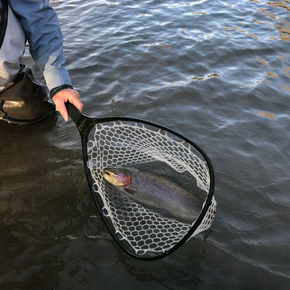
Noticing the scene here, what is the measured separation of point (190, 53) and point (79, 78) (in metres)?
2.04

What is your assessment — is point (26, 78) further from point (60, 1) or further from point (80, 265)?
point (60, 1)

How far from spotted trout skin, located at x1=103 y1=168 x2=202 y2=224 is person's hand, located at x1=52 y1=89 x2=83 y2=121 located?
2.12 feet

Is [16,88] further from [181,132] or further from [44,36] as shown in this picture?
[181,132]

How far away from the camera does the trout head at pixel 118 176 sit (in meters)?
2.83

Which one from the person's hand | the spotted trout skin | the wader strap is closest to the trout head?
the spotted trout skin

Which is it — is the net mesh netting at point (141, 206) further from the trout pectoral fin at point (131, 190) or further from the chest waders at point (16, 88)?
the chest waders at point (16, 88)

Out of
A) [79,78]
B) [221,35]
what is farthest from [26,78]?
[221,35]

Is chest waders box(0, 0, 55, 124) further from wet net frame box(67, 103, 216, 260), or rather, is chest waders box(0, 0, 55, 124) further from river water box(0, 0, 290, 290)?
wet net frame box(67, 103, 216, 260)

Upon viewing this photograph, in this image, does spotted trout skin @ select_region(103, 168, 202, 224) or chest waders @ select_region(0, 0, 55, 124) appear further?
chest waders @ select_region(0, 0, 55, 124)

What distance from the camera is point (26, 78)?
3.60 metres

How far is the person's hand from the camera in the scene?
2611mm

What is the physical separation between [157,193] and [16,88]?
207 centimetres

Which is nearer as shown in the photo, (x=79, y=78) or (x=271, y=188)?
(x=271, y=188)

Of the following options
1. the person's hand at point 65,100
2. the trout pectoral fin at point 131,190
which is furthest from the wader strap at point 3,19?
the trout pectoral fin at point 131,190
